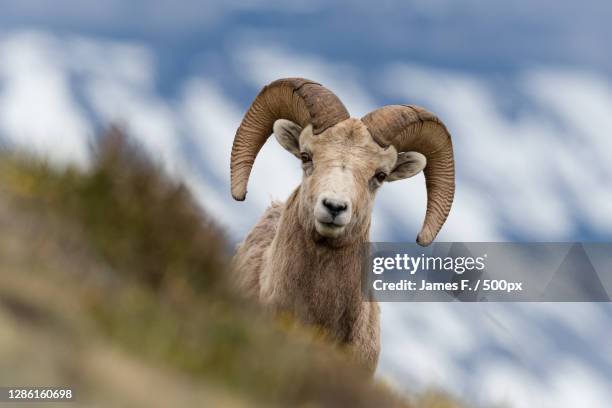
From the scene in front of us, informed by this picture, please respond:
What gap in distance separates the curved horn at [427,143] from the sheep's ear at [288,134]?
0.98 metres

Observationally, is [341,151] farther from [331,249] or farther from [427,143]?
[427,143]

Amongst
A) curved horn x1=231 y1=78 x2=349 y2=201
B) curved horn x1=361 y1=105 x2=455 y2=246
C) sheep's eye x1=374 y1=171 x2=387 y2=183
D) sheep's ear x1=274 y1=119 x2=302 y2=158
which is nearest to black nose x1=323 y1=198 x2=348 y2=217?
sheep's eye x1=374 y1=171 x2=387 y2=183

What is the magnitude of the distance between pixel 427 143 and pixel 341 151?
83.1 inches

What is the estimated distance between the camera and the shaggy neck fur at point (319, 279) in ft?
35.3

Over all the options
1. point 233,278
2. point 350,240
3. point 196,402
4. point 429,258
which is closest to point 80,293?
point 196,402

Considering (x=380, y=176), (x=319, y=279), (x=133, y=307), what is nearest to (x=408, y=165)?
(x=380, y=176)

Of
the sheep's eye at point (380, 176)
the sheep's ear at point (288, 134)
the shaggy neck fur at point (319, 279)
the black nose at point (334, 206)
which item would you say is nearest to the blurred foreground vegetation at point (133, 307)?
the black nose at point (334, 206)

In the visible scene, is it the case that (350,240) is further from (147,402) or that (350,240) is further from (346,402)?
(147,402)

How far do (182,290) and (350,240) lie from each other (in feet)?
16.8

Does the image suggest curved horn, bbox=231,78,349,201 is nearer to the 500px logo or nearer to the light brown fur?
the light brown fur

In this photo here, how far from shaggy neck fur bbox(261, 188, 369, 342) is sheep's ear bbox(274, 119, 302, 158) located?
1365mm

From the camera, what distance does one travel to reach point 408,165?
1238cm

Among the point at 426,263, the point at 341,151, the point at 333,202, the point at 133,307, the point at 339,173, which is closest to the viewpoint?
the point at 133,307

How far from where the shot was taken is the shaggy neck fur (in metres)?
10.8
